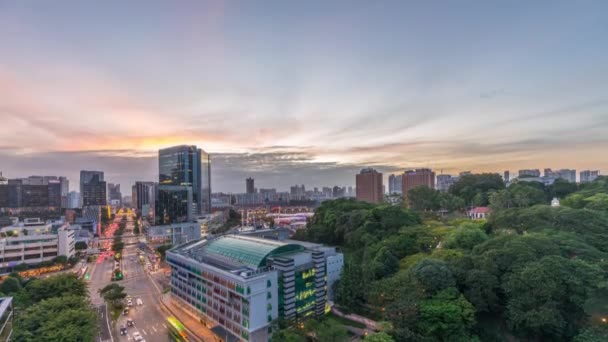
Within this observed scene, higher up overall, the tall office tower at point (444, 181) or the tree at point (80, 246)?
the tall office tower at point (444, 181)

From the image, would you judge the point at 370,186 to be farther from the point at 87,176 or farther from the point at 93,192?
the point at 87,176

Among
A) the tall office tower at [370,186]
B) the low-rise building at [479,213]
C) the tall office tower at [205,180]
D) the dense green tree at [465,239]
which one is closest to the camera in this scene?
the dense green tree at [465,239]

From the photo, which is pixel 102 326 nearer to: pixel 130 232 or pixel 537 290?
pixel 537 290

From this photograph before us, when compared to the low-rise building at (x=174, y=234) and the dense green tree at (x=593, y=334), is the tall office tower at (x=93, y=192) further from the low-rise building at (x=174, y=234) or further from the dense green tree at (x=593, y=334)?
the dense green tree at (x=593, y=334)

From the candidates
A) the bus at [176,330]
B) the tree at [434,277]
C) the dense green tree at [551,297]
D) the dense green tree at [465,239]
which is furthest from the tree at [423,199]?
the bus at [176,330]

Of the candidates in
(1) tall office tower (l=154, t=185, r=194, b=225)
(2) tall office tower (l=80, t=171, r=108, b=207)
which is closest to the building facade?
(1) tall office tower (l=154, t=185, r=194, b=225)

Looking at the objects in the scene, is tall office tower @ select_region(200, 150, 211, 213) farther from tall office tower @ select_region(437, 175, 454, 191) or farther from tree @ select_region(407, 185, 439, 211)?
tall office tower @ select_region(437, 175, 454, 191)
